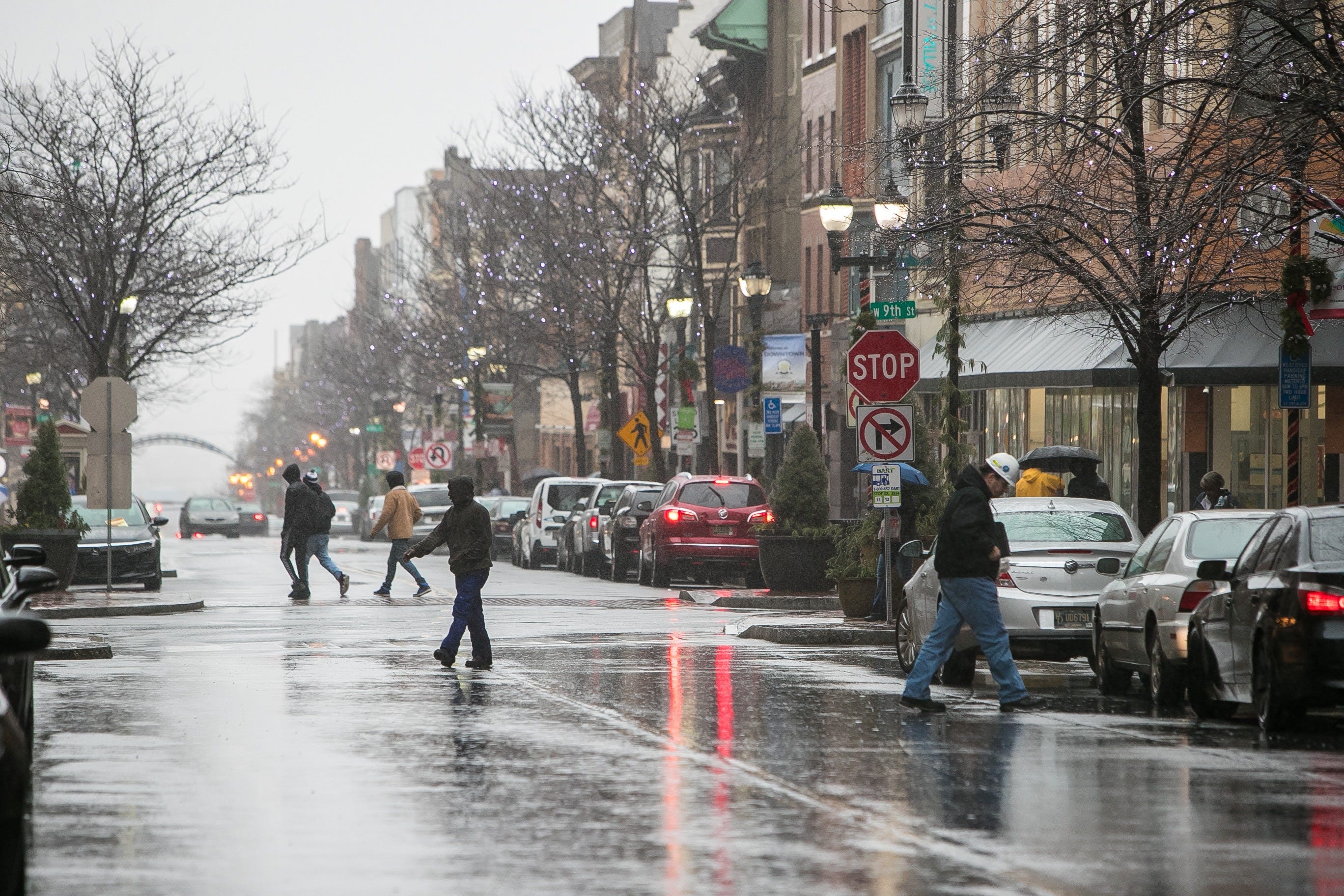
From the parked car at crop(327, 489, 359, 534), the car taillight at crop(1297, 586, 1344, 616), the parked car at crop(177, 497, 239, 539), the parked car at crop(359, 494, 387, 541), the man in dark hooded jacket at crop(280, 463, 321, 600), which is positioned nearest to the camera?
the car taillight at crop(1297, 586, 1344, 616)

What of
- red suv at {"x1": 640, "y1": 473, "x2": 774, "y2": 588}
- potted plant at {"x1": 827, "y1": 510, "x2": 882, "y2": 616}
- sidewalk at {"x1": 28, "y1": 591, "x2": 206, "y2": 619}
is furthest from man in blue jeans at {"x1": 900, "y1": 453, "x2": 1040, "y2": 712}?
red suv at {"x1": 640, "y1": 473, "x2": 774, "y2": 588}

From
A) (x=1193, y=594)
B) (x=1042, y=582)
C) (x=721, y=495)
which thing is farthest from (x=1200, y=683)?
(x=721, y=495)

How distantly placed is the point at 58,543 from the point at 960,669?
55.0ft

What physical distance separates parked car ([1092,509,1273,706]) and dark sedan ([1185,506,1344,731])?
1.47ft

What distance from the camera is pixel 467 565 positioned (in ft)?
60.9

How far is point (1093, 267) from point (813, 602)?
28.8 feet

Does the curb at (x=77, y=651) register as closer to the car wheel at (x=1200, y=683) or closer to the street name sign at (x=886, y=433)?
the street name sign at (x=886, y=433)

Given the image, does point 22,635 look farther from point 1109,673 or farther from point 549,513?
point 549,513

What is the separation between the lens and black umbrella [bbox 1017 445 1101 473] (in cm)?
2728

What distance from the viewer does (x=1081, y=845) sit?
9.20m

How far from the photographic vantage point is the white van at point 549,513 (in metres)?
45.0

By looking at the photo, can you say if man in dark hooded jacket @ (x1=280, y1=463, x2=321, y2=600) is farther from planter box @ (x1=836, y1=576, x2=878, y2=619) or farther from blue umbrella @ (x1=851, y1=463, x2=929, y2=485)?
blue umbrella @ (x1=851, y1=463, x2=929, y2=485)

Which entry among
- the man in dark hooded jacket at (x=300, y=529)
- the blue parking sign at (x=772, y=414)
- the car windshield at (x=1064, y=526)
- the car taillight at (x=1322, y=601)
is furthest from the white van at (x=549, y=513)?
the car taillight at (x=1322, y=601)

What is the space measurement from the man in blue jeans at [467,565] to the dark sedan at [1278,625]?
20.2ft
